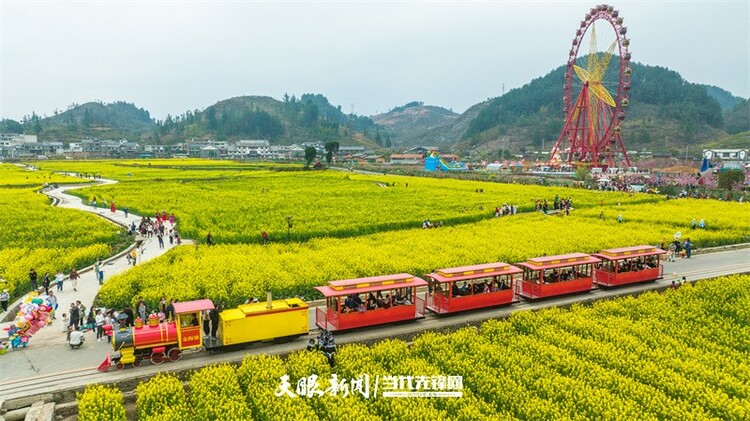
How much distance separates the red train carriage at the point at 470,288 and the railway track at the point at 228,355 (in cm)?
44

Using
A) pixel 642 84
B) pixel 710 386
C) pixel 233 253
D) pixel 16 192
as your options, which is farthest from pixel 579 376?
pixel 642 84

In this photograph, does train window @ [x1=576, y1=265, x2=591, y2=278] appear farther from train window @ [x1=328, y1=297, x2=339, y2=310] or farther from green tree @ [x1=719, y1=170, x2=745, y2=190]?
green tree @ [x1=719, y1=170, x2=745, y2=190]

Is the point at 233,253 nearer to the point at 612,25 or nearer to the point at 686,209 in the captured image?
the point at 686,209

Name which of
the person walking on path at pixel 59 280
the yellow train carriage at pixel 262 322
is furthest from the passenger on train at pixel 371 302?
the person walking on path at pixel 59 280

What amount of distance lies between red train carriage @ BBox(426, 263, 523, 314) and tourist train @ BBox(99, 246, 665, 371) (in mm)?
40

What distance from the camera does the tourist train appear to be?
15.4 meters

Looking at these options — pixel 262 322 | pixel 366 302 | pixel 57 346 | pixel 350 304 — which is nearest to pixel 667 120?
pixel 366 302

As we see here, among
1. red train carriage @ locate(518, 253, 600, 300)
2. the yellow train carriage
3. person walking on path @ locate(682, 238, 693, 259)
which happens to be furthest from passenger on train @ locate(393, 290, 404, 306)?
person walking on path @ locate(682, 238, 693, 259)

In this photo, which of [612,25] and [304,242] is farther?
[612,25]

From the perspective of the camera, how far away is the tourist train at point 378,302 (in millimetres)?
15406

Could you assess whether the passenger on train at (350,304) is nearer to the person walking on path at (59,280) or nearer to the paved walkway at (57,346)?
the paved walkway at (57,346)

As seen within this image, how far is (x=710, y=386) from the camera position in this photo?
13.6 metres

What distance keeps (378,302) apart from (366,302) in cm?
47

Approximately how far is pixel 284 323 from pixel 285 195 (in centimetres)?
4083
